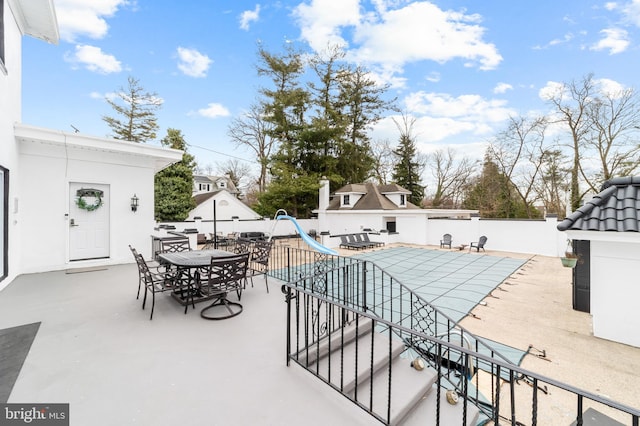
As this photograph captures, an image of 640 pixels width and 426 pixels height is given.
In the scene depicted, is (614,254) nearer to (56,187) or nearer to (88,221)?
(88,221)

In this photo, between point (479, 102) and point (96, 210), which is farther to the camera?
point (479, 102)

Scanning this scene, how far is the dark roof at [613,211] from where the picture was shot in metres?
3.97

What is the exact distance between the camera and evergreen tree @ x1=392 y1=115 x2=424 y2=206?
958 inches

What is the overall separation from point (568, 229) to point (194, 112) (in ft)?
72.0

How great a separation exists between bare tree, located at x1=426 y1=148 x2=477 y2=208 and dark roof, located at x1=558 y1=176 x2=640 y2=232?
20.9 metres

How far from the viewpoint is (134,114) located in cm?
2059

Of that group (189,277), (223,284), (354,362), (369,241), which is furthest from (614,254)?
(369,241)

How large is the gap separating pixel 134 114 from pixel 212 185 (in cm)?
1068

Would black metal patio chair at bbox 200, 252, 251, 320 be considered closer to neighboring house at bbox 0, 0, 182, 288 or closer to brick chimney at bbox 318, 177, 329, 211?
neighboring house at bbox 0, 0, 182, 288

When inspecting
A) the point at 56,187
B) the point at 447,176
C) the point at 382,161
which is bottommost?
the point at 56,187

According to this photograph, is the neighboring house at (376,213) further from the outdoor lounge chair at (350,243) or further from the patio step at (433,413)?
the patio step at (433,413)

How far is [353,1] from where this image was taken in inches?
373

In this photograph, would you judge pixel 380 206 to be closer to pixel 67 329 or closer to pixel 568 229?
pixel 568 229

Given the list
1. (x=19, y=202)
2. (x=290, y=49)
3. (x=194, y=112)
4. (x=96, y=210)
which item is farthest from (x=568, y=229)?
(x=194, y=112)
